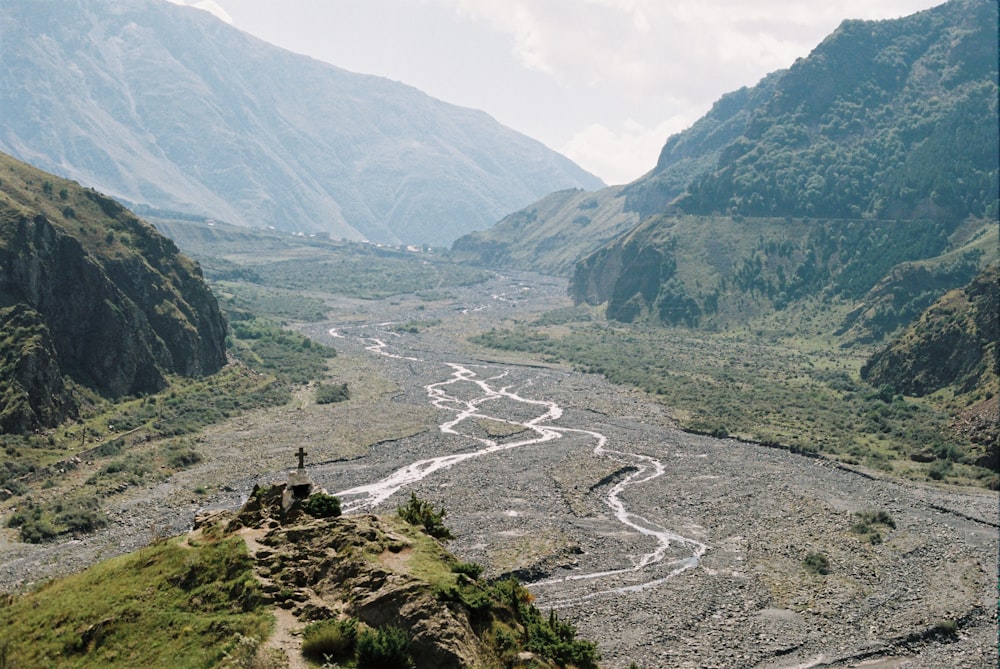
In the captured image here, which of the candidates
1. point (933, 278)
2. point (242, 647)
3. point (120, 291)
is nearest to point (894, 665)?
point (242, 647)

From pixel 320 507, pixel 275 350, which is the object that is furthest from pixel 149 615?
pixel 275 350

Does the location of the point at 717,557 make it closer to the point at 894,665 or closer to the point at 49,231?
the point at 894,665

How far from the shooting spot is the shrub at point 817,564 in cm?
5925

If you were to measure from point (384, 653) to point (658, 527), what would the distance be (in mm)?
47076

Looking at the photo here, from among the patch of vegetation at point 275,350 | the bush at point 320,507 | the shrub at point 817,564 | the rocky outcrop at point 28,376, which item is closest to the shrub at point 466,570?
the bush at point 320,507

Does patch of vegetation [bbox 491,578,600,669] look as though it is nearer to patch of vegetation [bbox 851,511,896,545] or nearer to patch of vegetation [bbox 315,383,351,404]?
patch of vegetation [bbox 851,511,896,545]

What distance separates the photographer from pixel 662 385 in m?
139

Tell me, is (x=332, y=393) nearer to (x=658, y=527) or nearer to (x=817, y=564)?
(x=658, y=527)

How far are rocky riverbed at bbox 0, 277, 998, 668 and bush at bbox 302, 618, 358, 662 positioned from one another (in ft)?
76.2

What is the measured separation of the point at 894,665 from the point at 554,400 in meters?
83.5

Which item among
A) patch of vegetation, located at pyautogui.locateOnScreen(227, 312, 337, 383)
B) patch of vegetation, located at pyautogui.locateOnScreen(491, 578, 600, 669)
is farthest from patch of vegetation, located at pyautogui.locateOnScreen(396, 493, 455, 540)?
patch of vegetation, located at pyautogui.locateOnScreen(227, 312, 337, 383)

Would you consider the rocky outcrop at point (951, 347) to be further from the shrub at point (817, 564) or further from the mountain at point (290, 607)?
the mountain at point (290, 607)

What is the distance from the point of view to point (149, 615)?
30094 millimetres

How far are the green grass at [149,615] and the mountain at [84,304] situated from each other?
2304 inches
